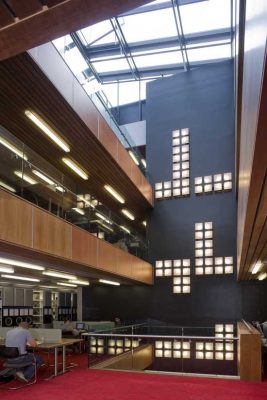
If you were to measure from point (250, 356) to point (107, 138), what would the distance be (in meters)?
7.27

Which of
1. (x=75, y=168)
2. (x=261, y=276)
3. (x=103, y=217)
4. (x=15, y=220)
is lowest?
(x=261, y=276)

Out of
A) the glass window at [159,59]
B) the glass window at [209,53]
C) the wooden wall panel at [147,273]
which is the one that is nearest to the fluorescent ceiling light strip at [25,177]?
the wooden wall panel at [147,273]

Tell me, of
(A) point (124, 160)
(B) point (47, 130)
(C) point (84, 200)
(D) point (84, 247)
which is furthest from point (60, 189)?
(A) point (124, 160)

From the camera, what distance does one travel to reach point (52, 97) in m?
9.41

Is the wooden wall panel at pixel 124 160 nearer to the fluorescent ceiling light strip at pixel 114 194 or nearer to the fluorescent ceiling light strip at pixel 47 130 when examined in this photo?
the fluorescent ceiling light strip at pixel 114 194

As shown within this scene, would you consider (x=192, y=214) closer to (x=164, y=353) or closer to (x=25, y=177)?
(x=164, y=353)

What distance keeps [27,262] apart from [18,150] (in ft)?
10.6

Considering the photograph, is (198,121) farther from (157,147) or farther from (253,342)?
(253,342)

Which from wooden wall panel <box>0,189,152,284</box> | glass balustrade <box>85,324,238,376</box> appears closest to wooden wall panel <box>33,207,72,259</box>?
wooden wall panel <box>0,189,152,284</box>

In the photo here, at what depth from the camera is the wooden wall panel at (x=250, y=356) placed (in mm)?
9406

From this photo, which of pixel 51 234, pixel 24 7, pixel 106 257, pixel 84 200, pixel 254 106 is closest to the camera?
pixel 24 7

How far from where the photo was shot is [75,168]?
543 inches

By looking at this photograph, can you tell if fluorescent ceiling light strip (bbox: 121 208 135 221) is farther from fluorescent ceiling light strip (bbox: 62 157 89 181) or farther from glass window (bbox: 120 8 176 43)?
glass window (bbox: 120 8 176 43)

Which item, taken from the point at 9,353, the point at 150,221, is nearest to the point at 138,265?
the point at 150,221
